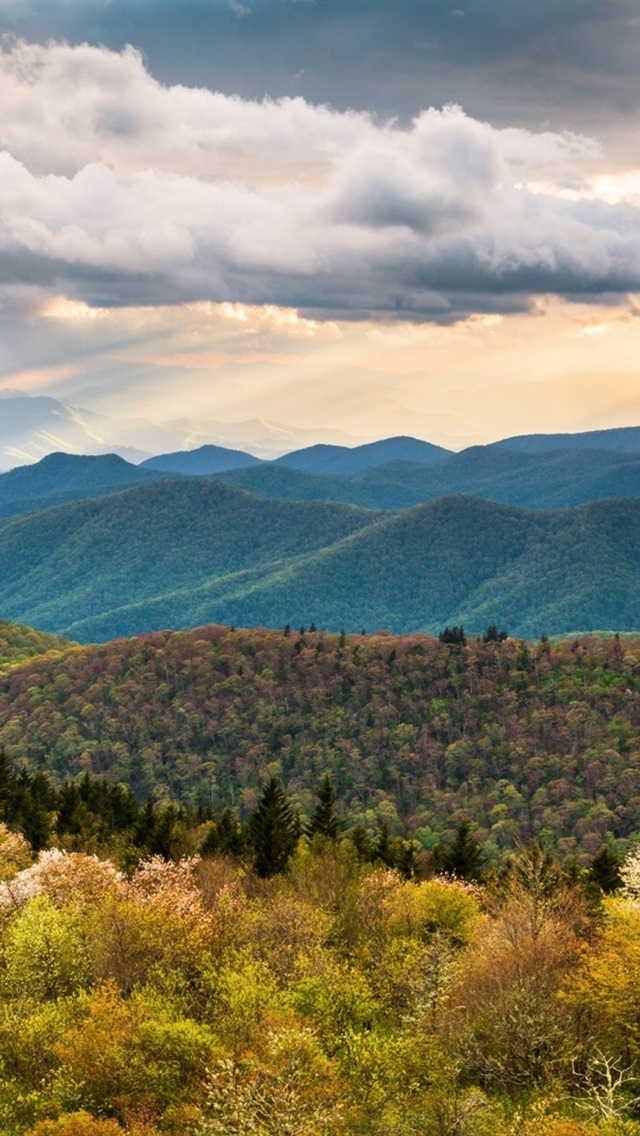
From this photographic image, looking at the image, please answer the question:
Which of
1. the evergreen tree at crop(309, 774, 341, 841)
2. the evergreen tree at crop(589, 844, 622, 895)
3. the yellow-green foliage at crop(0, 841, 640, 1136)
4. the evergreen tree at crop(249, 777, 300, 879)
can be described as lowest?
the evergreen tree at crop(589, 844, 622, 895)

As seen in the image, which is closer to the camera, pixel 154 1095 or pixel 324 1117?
pixel 324 1117

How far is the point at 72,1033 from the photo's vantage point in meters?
53.3

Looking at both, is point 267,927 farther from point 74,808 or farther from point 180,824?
point 74,808

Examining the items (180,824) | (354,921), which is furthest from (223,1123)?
(180,824)

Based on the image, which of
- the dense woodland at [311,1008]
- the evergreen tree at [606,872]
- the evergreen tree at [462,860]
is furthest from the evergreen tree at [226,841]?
the evergreen tree at [606,872]

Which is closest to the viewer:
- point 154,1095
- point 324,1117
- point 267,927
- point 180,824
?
point 324,1117

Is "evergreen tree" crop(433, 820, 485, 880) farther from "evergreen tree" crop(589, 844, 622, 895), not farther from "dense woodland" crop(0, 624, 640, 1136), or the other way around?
"dense woodland" crop(0, 624, 640, 1136)

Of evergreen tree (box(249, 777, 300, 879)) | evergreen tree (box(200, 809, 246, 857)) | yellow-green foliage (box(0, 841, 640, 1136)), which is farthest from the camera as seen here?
evergreen tree (box(200, 809, 246, 857))

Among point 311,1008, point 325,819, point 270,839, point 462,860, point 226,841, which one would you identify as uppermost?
point 311,1008

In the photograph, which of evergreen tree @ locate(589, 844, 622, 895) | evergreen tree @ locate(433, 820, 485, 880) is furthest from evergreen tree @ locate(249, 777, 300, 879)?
evergreen tree @ locate(589, 844, 622, 895)

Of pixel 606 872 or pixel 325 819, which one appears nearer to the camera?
pixel 606 872

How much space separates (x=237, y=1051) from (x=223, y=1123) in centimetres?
956

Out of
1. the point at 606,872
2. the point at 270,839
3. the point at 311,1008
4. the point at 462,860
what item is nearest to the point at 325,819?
the point at 462,860

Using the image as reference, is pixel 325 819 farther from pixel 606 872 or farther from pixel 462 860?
pixel 606 872
